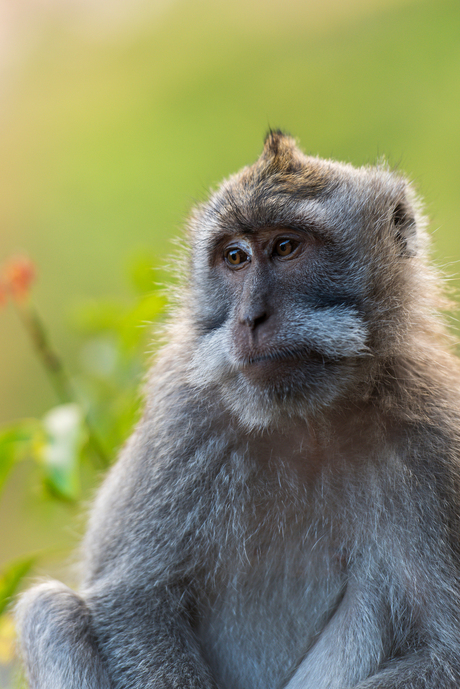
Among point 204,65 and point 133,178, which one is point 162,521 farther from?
point 204,65

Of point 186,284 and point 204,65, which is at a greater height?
point 204,65

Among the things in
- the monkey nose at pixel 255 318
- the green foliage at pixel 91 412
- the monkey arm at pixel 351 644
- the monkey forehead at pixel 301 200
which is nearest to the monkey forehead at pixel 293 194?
the monkey forehead at pixel 301 200

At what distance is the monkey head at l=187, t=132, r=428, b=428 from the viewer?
9.46 ft

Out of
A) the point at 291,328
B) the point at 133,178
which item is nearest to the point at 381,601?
the point at 291,328

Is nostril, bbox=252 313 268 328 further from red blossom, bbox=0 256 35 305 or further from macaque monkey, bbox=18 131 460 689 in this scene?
red blossom, bbox=0 256 35 305

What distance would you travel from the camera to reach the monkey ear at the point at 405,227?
11.0 feet

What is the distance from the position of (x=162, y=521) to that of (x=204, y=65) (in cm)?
837

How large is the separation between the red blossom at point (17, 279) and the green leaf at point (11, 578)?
1.35 m

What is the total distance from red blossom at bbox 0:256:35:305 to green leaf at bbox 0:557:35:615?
135cm

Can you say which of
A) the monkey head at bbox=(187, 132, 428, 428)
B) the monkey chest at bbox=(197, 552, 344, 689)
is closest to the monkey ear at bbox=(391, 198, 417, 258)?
the monkey head at bbox=(187, 132, 428, 428)

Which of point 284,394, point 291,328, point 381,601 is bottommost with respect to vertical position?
point 381,601

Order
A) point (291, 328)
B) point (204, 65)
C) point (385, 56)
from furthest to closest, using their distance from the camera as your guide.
Result: 1. point (204, 65)
2. point (385, 56)
3. point (291, 328)

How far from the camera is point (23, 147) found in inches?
413

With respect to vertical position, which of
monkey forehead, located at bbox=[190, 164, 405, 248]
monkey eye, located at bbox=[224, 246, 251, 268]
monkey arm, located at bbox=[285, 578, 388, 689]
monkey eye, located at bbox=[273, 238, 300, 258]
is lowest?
monkey arm, located at bbox=[285, 578, 388, 689]
